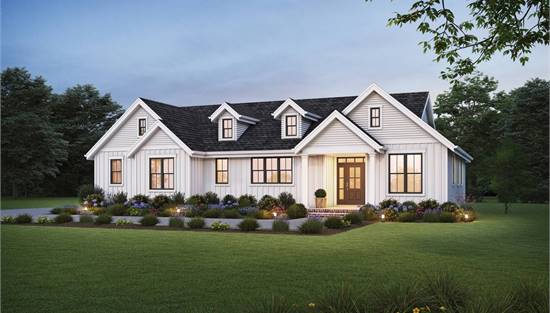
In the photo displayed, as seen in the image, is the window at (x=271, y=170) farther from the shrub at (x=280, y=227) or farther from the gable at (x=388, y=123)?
the shrub at (x=280, y=227)

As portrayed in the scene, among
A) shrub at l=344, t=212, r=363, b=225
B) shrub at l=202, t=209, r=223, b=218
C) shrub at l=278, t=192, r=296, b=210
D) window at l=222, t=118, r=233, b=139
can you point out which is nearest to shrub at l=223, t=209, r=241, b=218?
shrub at l=202, t=209, r=223, b=218

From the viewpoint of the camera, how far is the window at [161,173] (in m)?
32.7

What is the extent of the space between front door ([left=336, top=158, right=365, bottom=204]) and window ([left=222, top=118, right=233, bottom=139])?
6.80m

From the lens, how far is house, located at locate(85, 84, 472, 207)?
93.1ft

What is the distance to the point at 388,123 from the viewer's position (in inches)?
1148

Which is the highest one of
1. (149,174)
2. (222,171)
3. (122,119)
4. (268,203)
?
(122,119)

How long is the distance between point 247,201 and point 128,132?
9.23 meters

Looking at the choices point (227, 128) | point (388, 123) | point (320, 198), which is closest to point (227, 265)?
point (320, 198)

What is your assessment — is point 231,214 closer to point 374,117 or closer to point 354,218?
point 354,218

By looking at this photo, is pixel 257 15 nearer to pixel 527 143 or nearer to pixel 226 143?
pixel 226 143

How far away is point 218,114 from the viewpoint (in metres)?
33.9

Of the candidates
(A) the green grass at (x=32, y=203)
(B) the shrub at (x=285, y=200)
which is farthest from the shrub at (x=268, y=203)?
(A) the green grass at (x=32, y=203)

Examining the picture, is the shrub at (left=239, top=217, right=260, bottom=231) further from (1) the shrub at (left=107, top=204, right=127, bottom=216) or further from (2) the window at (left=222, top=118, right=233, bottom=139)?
(2) the window at (left=222, top=118, right=233, bottom=139)

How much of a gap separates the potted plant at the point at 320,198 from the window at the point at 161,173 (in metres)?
8.45
